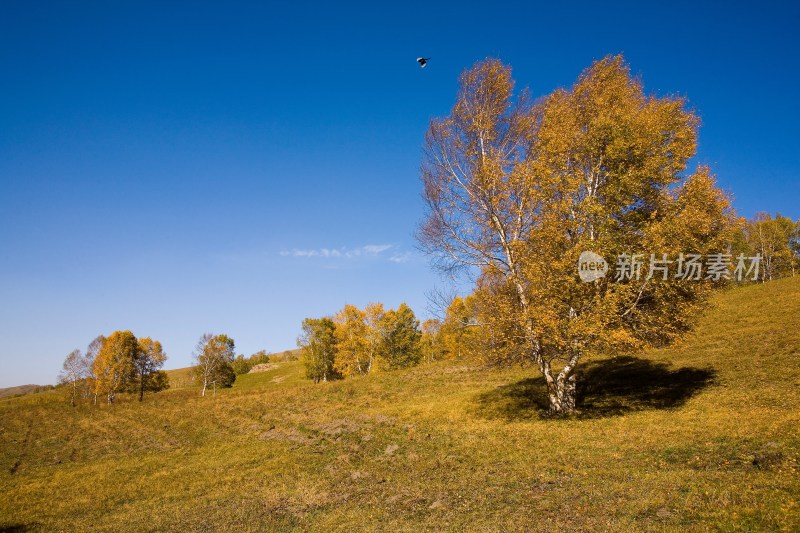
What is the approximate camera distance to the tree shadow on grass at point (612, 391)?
2269cm

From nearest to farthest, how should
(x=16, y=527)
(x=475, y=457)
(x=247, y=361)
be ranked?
(x=16, y=527), (x=475, y=457), (x=247, y=361)

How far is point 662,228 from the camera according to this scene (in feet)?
59.0

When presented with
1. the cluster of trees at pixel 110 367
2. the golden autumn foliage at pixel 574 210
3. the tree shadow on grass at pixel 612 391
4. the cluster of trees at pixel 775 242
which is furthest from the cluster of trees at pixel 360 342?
the cluster of trees at pixel 775 242

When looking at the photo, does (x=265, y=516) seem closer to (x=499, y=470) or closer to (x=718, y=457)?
(x=499, y=470)

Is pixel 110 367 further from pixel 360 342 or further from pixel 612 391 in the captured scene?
pixel 612 391

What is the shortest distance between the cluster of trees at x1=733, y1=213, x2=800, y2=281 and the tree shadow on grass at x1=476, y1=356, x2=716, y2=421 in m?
71.5

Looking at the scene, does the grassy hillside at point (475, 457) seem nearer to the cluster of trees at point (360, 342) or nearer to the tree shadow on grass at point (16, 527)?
the tree shadow on grass at point (16, 527)

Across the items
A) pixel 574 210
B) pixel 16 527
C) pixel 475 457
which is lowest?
pixel 16 527

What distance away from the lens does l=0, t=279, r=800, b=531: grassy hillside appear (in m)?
10.9

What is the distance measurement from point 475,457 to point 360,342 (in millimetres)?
60869

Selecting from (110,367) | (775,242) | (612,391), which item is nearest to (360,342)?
(110,367)

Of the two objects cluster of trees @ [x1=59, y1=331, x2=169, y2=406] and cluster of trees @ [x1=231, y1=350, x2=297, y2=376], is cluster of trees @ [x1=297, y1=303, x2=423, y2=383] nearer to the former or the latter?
cluster of trees @ [x1=59, y1=331, x2=169, y2=406]

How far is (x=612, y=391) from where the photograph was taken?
2678cm

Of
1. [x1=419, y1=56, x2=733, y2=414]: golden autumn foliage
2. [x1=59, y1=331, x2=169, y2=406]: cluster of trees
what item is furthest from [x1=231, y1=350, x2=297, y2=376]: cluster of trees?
[x1=419, y1=56, x2=733, y2=414]: golden autumn foliage
